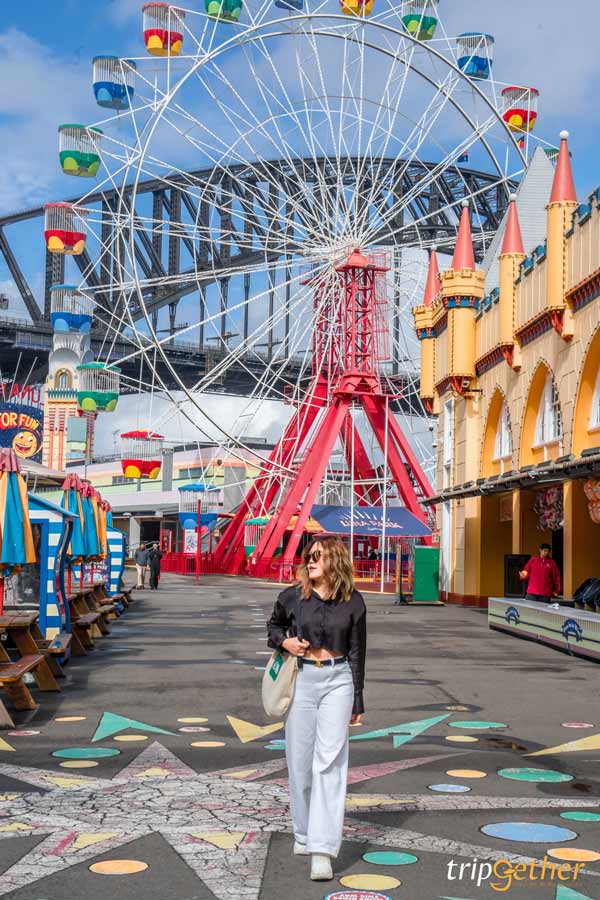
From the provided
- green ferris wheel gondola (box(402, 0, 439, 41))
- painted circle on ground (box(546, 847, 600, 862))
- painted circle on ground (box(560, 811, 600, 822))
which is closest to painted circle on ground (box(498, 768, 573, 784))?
painted circle on ground (box(560, 811, 600, 822))

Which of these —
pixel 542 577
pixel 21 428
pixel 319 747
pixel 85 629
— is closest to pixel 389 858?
pixel 319 747

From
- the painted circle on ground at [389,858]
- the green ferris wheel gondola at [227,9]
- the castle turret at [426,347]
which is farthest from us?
the castle turret at [426,347]

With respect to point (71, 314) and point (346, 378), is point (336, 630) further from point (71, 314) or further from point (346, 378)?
point (71, 314)

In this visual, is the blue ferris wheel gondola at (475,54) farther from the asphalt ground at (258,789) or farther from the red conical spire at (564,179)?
the asphalt ground at (258,789)

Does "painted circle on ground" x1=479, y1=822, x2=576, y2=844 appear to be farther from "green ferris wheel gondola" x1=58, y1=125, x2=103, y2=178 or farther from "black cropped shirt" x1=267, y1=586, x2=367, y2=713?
"green ferris wheel gondola" x1=58, y1=125, x2=103, y2=178

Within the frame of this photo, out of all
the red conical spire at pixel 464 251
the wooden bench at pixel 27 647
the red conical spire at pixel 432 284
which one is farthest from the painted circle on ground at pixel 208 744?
the red conical spire at pixel 432 284

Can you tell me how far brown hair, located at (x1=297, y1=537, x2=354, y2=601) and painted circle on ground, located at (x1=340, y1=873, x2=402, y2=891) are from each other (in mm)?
1395

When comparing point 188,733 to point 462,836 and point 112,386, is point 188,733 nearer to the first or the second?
point 462,836

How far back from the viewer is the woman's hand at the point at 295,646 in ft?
19.6

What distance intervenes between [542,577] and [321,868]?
16486 millimetres

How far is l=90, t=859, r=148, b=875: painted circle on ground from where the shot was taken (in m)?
5.64

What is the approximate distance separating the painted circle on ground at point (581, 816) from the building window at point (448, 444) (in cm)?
2882

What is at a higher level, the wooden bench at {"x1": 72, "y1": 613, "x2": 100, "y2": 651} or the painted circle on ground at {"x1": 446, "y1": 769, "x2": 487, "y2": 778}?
the wooden bench at {"x1": 72, "y1": 613, "x2": 100, "y2": 651}

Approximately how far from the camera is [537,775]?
8125 millimetres
